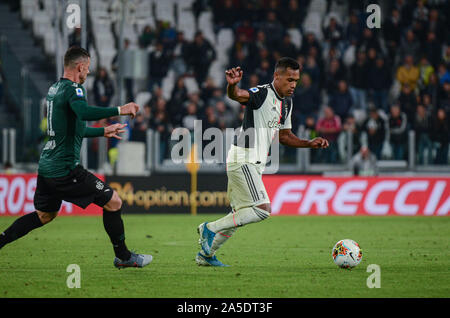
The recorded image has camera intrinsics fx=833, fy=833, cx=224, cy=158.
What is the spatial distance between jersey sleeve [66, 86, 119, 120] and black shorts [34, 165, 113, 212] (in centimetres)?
75

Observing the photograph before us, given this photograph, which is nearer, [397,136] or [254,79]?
[397,136]

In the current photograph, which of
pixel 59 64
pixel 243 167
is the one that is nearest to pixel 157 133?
pixel 59 64

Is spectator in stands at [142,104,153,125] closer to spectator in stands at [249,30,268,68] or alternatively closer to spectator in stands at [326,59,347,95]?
spectator in stands at [249,30,268,68]

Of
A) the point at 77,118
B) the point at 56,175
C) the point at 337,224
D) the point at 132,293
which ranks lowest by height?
the point at 337,224

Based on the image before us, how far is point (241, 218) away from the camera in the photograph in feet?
31.7

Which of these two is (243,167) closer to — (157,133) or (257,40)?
(157,133)

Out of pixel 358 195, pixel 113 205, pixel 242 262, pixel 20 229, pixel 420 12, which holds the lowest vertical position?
pixel 358 195

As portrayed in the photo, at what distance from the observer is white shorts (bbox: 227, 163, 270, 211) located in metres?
9.69

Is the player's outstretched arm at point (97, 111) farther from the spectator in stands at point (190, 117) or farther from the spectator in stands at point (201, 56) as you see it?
the spectator in stands at point (201, 56)

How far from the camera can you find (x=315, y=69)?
74.8ft

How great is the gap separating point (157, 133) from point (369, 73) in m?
6.30

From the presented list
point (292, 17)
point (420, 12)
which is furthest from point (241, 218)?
point (420, 12)

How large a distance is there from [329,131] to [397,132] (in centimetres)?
167

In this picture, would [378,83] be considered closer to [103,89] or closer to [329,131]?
[329,131]
